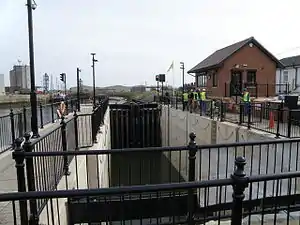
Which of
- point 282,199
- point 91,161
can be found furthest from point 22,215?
point 282,199

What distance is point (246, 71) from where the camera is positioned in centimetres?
2548

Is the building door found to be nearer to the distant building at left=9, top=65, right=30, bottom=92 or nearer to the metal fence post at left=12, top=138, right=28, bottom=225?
the metal fence post at left=12, top=138, right=28, bottom=225

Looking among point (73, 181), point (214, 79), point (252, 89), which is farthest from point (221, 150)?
point (214, 79)

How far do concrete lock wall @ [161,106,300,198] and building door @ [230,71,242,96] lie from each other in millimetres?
5711

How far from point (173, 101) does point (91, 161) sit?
2035cm

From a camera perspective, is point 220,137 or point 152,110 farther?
point 152,110

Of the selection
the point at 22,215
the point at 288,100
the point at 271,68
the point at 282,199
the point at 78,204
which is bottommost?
the point at 282,199

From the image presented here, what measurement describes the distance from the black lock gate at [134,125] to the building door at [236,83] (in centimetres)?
732

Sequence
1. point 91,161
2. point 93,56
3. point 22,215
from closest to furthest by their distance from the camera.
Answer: point 22,215 → point 91,161 → point 93,56

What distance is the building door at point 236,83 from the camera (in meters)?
23.9

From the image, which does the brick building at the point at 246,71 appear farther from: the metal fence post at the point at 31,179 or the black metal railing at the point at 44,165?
the metal fence post at the point at 31,179

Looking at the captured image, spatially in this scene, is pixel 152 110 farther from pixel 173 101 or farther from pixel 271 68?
pixel 271 68

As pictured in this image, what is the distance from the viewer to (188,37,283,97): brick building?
80.3 feet

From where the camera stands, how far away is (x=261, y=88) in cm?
2475
